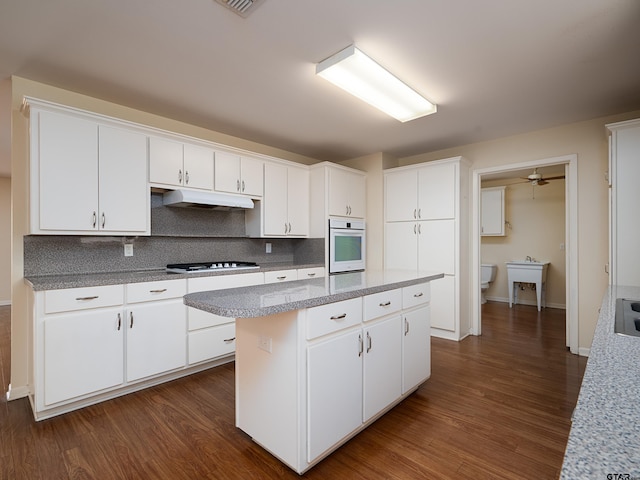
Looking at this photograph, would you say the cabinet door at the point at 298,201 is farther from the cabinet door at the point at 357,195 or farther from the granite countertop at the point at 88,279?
the granite countertop at the point at 88,279

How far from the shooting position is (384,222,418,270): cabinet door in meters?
4.29

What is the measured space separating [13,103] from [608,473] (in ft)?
11.9

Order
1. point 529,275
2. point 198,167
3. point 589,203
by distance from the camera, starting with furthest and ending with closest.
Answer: point 529,275 < point 589,203 < point 198,167

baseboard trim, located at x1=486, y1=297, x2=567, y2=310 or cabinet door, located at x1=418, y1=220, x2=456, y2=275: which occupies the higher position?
cabinet door, located at x1=418, y1=220, x2=456, y2=275

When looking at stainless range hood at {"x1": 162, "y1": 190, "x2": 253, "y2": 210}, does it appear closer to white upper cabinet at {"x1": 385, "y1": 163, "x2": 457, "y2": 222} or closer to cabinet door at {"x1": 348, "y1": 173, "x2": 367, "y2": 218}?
cabinet door at {"x1": 348, "y1": 173, "x2": 367, "y2": 218}

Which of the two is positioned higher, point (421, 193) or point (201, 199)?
point (421, 193)

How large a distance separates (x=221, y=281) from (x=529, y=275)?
5.25 metres

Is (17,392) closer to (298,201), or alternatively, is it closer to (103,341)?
(103,341)

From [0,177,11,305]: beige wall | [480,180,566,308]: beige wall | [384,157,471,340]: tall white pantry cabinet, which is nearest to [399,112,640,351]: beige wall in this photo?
[384,157,471,340]: tall white pantry cabinet

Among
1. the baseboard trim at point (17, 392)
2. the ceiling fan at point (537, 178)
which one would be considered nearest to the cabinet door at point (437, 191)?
the ceiling fan at point (537, 178)

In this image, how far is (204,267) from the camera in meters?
3.26

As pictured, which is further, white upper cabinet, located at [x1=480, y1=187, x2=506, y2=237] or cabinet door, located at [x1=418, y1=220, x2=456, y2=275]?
white upper cabinet, located at [x1=480, y1=187, x2=506, y2=237]

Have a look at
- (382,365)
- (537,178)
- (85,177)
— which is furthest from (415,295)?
(537,178)

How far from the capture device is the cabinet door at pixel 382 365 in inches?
78.5
